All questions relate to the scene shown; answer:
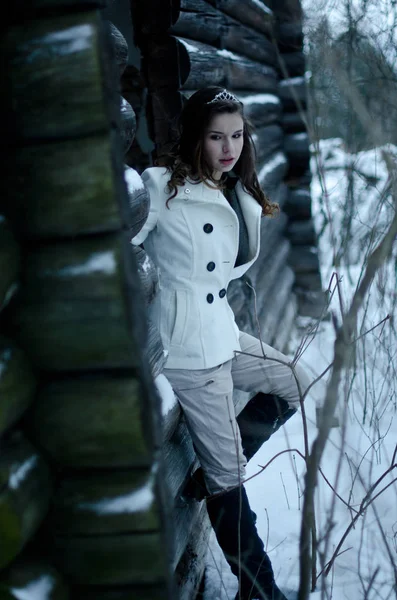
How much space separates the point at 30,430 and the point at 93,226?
447 mm

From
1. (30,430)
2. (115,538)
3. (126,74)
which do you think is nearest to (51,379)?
(30,430)

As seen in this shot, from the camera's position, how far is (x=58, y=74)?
116 centimetres

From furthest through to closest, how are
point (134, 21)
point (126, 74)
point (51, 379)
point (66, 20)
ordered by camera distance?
point (126, 74), point (134, 21), point (51, 379), point (66, 20)

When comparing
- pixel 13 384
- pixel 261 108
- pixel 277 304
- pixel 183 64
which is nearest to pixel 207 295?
pixel 13 384

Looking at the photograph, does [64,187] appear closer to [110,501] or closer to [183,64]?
[110,501]

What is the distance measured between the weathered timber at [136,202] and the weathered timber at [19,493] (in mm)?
897

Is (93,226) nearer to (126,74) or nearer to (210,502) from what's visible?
(210,502)

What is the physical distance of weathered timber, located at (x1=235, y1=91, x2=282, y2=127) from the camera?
4.58m

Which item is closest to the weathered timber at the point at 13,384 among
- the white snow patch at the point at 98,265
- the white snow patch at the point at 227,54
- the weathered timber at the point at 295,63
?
the white snow patch at the point at 98,265

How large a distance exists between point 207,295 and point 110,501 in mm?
1029

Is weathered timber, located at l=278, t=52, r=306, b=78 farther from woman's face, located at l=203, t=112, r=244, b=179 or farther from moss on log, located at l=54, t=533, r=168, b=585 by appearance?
moss on log, located at l=54, t=533, r=168, b=585

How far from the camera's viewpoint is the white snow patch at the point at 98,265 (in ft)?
4.05

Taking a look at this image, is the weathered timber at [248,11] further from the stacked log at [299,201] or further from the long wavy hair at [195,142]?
the long wavy hair at [195,142]

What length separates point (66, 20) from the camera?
3.81 ft
